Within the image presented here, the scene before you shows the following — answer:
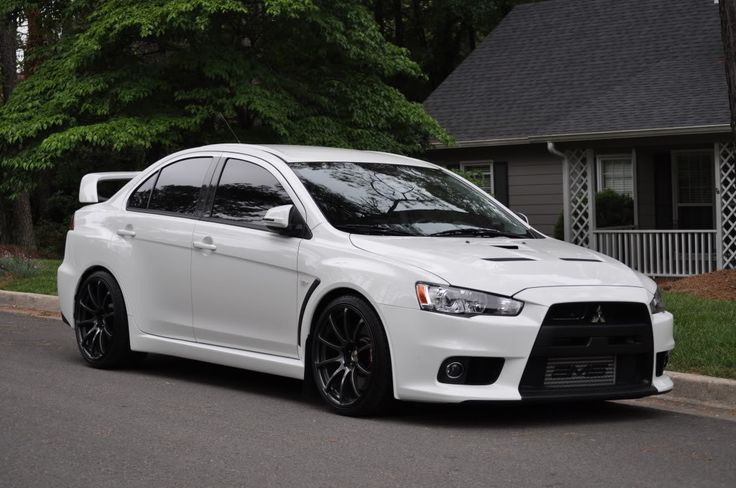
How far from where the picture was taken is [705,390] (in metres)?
8.01

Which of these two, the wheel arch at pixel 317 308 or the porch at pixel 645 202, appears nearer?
the wheel arch at pixel 317 308

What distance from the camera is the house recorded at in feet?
68.3

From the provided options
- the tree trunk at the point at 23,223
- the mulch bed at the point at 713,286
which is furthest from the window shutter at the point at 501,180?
the tree trunk at the point at 23,223

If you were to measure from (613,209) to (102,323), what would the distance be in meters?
16.2

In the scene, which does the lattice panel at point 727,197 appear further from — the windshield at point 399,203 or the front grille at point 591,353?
the front grille at point 591,353

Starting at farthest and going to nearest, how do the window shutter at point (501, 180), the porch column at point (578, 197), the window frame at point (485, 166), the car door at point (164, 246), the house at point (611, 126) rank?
the window frame at point (485, 166)
the window shutter at point (501, 180)
the porch column at point (578, 197)
the house at point (611, 126)
the car door at point (164, 246)

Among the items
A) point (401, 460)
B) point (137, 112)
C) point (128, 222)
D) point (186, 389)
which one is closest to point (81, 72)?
point (137, 112)

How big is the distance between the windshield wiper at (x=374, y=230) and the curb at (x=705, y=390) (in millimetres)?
2196

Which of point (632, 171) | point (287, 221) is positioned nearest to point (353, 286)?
point (287, 221)

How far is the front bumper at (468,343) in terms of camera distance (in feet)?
21.6

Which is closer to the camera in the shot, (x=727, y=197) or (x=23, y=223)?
(x=727, y=197)

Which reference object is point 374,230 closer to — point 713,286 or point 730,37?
point 730,37

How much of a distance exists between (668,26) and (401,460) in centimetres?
2106

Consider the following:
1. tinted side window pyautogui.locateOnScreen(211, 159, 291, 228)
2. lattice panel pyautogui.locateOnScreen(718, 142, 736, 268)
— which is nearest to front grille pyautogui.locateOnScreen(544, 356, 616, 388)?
tinted side window pyautogui.locateOnScreen(211, 159, 291, 228)
